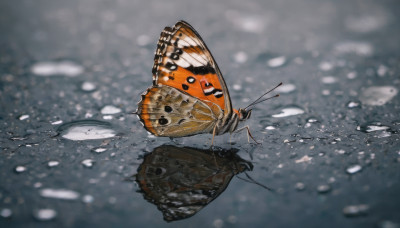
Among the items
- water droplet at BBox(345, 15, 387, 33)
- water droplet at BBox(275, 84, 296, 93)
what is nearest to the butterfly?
water droplet at BBox(275, 84, 296, 93)

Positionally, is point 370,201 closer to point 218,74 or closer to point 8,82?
point 218,74

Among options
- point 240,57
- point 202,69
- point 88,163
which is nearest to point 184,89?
point 202,69

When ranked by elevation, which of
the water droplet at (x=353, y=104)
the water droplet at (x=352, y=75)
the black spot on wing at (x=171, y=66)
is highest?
the black spot on wing at (x=171, y=66)

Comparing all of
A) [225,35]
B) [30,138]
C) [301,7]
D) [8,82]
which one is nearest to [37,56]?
[8,82]

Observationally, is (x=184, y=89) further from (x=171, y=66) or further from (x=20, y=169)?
(x=20, y=169)

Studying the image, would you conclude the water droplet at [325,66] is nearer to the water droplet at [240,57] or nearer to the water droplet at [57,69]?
the water droplet at [240,57]

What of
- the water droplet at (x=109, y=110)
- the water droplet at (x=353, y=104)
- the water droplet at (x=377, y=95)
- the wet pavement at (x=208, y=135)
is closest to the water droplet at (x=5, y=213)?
the wet pavement at (x=208, y=135)
